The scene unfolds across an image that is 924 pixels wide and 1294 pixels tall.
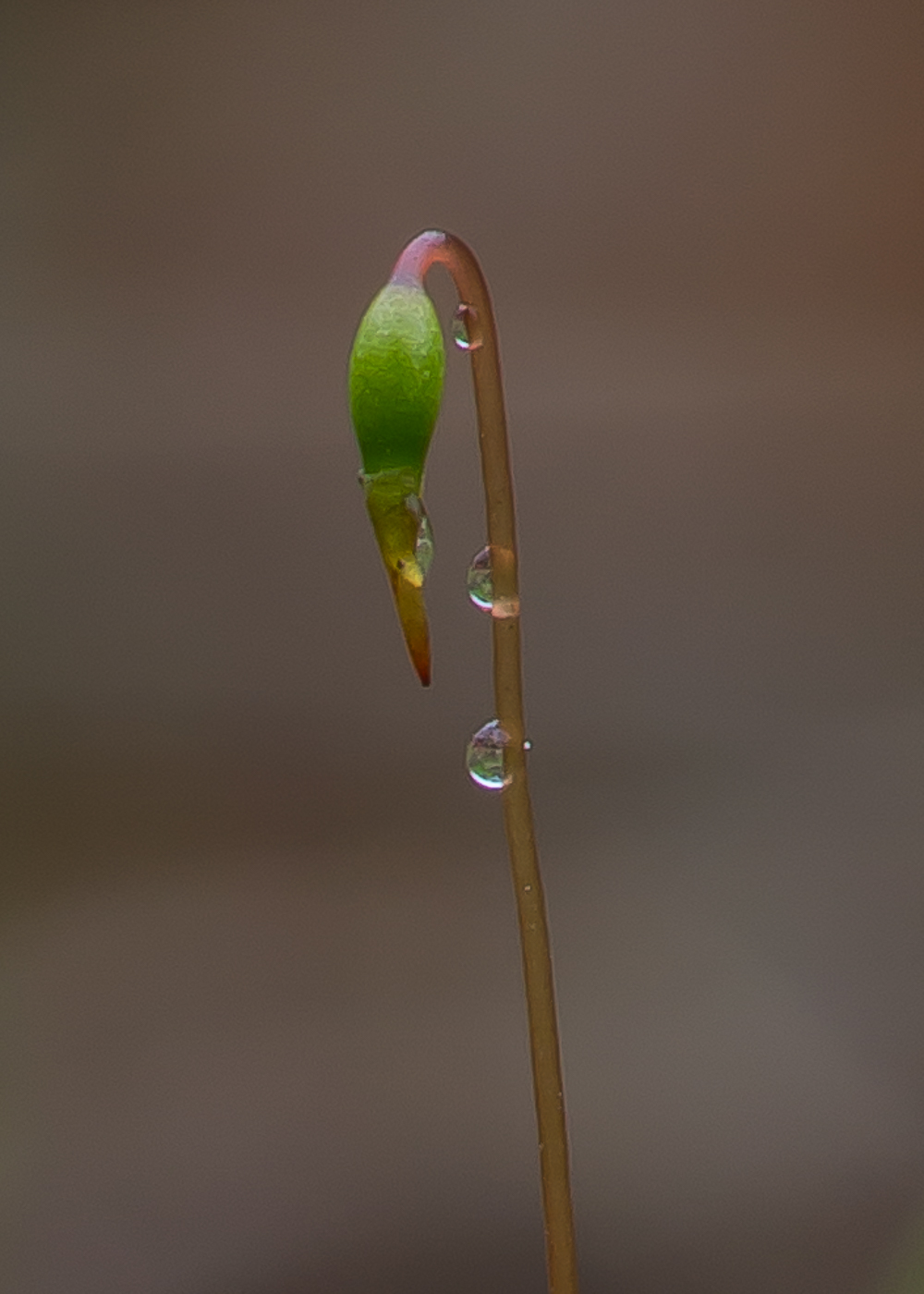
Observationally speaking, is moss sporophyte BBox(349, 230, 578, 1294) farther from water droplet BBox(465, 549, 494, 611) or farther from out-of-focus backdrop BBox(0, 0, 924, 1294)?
out-of-focus backdrop BBox(0, 0, 924, 1294)

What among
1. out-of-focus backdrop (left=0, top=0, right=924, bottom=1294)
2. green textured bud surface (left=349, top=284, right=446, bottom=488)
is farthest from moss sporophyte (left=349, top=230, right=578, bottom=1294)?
out-of-focus backdrop (left=0, top=0, right=924, bottom=1294)

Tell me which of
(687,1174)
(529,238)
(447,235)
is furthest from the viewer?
(529,238)

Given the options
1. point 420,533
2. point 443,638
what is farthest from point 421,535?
point 443,638

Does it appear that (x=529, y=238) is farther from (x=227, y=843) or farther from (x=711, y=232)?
(x=227, y=843)

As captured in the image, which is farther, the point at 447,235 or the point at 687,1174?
the point at 687,1174

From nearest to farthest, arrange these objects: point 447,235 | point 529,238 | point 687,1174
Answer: point 447,235 < point 687,1174 < point 529,238

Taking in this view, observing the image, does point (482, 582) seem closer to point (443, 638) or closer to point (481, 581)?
point (481, 581)

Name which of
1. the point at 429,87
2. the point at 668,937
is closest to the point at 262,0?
the point at 429,87

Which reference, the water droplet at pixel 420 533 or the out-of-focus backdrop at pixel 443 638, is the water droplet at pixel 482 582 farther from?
the out-of-focus backdrop at pixel 443 638
